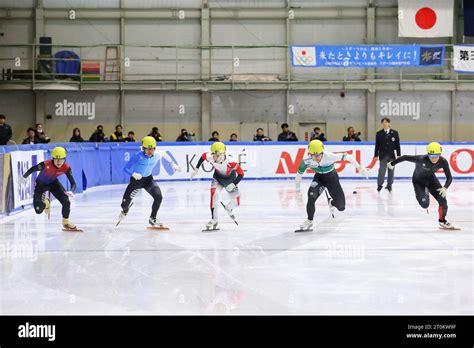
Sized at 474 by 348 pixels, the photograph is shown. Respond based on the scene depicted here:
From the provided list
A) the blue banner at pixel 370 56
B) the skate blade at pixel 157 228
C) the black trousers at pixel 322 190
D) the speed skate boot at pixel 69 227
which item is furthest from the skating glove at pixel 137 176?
the blue banner at pixel 370 56

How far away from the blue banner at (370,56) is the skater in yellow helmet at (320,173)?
14476mm

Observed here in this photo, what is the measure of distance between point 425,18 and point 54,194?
68.0 feet

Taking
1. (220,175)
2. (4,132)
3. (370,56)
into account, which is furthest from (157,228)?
(370,56)

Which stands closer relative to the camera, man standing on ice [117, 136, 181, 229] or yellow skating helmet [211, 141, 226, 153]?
yellow skating helmet [211, 141, 226, 153]

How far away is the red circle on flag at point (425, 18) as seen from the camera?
29797mm

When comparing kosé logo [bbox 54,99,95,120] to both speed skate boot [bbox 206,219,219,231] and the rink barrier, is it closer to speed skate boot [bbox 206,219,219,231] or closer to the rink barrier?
the rink barrier

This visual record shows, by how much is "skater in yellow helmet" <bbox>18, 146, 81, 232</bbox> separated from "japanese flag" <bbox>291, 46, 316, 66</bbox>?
1523cm

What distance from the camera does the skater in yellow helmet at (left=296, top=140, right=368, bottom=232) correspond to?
12055 millimetres

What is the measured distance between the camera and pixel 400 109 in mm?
31484

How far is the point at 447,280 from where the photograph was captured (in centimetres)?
805

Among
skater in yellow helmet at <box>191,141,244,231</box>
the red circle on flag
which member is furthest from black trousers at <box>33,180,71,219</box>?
the red circle on flag

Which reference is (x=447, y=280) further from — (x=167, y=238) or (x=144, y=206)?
(x=144, y=206)

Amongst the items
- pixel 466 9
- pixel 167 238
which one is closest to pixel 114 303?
pixel 167 238

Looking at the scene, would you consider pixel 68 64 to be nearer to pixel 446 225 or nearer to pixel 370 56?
pixel 370 56
